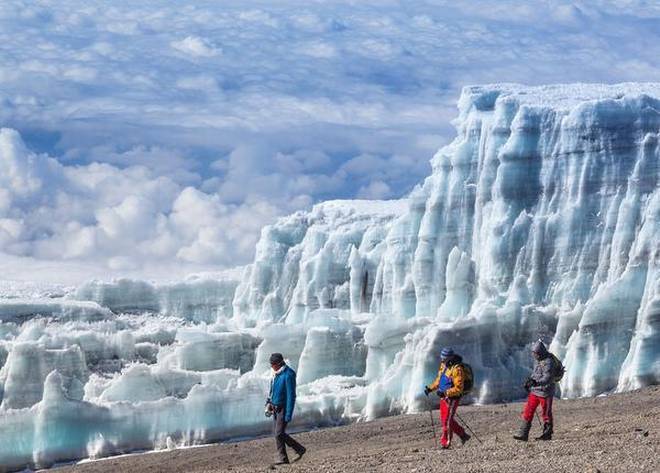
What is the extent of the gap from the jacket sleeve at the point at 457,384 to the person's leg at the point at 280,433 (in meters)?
2.62

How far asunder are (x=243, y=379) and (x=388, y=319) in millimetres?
4407

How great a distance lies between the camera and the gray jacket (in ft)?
70.0

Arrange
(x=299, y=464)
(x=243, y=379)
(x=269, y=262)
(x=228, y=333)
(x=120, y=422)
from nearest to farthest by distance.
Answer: (x=299, y=464) < (x=120, y=422) < (x=243, y=379) < (x=228, y=333) < (x=269, y=262)

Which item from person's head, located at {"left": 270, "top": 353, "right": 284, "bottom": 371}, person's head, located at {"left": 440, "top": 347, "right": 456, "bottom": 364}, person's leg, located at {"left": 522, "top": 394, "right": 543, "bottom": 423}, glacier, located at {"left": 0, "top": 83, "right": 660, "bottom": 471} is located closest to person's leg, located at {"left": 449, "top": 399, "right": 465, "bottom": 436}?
person's head, located at {"left": 440, "top": 347, "right": 456, "bottom": 364}

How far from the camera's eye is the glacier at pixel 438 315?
1405 inches

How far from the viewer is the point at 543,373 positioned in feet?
70.3

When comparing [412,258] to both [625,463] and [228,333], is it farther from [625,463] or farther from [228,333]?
[625,463]

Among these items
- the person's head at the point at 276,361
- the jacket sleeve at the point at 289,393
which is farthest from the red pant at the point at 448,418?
the person's head at the point at 276,361

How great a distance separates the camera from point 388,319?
39188mm

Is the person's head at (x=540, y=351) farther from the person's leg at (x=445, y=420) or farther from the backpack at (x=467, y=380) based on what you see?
the person's leg at (x=445, y=420)

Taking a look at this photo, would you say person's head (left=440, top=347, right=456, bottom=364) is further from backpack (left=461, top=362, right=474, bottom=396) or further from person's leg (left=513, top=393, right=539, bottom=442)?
person's leg (left=513, top=393, right=539, bottom=442)

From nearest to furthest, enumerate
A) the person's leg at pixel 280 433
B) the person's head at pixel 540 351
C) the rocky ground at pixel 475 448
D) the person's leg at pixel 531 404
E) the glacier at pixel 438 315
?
the rocky ground at pixel 475 448 < the person's head at pixel 540 351 < the person's leg at pixel 280 433 < the person's leg at pixel 531 404 < the glacier at pixel 438 315

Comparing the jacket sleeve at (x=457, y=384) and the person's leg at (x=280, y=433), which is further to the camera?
Answer: the jacket sleeve at (x=457, y=384)

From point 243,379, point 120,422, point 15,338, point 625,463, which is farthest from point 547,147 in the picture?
point 625,463
